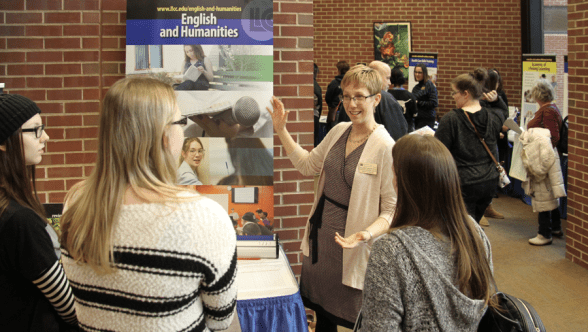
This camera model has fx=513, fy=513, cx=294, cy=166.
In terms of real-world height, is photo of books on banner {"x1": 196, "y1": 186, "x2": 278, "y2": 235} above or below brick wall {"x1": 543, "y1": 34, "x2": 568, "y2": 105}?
below

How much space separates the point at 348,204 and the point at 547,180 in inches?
136

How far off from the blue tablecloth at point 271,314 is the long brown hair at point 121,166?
3.64 feet

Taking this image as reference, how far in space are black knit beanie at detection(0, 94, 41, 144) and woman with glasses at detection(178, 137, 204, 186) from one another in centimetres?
129

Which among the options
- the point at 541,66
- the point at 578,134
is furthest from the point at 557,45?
the point at 578,134

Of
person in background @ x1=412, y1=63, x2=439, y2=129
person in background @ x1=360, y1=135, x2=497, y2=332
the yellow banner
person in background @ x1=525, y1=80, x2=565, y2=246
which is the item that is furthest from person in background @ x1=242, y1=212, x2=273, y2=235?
the yellow banner

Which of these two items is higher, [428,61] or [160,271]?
[428,61]

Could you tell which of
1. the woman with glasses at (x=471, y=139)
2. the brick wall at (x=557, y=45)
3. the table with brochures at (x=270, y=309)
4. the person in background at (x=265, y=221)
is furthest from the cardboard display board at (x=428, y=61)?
the table with brochures at (x=270, y=309)

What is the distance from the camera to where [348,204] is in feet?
7.47

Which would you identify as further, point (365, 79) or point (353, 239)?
point (365, 79)

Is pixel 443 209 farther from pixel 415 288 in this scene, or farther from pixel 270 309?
pixel 270 309

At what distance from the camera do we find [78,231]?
3.78 ft

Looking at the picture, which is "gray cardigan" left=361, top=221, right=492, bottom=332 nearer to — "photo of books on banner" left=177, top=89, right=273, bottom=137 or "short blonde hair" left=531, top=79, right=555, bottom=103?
"photo of books on banner" left=177, top=89, right=273, bottom=137

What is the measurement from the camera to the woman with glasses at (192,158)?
9.16 feet

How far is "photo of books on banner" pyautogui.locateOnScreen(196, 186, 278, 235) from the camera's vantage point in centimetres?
280
